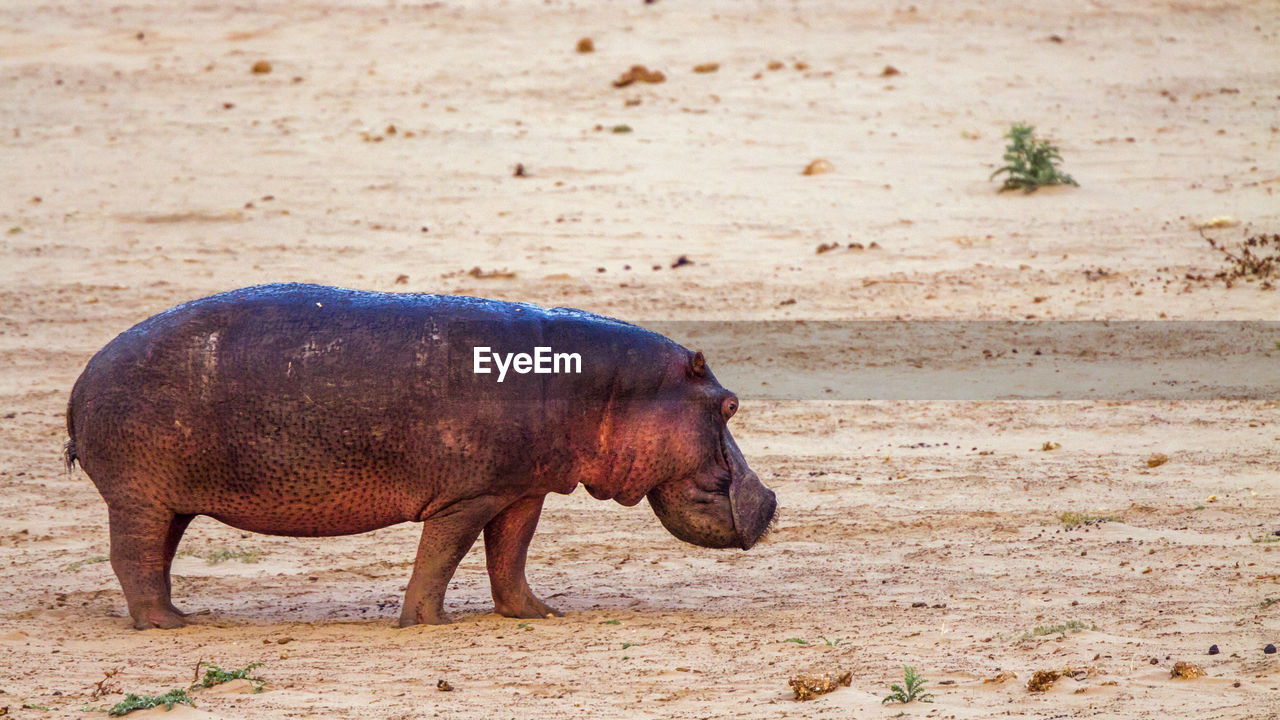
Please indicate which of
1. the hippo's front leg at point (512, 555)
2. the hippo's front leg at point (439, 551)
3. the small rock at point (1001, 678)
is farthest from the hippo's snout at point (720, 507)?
the small rock at point (1001, 678)

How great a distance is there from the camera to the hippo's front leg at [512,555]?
22.2ft

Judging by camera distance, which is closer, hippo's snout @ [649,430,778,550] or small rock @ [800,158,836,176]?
hippo's snout @ [649,430,778,550]

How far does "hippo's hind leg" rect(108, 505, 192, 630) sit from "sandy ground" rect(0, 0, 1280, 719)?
134mm

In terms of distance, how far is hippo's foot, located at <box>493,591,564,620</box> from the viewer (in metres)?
6.79

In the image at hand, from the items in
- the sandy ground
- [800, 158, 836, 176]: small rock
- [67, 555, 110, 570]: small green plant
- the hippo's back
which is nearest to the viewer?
the sandy ground

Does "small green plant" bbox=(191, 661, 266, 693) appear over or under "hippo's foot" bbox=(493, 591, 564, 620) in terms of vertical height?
over

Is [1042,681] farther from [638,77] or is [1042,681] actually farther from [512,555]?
[638,77]

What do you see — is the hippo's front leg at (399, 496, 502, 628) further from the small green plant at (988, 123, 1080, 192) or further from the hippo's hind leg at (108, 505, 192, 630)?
the small green plant at (988, 123, 1080, 192)

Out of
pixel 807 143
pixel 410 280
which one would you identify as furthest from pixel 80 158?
pixel 807 143

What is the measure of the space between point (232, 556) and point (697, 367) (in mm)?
2844

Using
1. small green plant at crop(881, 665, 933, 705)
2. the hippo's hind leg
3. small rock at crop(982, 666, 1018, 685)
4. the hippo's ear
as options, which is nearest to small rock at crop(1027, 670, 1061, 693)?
small rock at crop(982, 666, 1018, 685)

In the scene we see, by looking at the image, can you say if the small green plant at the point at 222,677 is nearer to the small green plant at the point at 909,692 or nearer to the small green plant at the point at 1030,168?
the small green plant at the point at 909,692

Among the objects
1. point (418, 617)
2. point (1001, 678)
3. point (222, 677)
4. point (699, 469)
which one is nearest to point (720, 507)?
point (699, 469)

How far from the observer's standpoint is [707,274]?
12.9 metres
